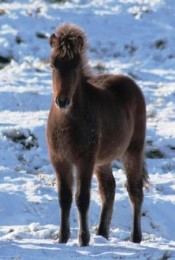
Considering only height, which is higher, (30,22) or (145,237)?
(30,22)

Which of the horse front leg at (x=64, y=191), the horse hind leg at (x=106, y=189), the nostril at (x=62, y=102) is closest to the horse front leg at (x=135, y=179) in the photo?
the horse hind leg at (x=106, y=189)

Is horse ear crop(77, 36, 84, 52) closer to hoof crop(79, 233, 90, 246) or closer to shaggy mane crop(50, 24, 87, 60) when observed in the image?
shaggy mane crop(50, 24, 87, 60)

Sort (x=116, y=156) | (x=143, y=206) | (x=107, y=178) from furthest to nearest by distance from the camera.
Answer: (x=143, y=206), (x=107, y=178), (x=116, y=156)

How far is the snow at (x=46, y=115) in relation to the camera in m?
7.91

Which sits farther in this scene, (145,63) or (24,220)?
(145,63)

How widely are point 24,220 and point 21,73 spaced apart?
938 cm

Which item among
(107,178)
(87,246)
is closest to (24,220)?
(107,178)

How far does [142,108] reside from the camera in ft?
30.6

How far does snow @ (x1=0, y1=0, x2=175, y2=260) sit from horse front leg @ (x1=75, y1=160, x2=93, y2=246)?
0.14 meters

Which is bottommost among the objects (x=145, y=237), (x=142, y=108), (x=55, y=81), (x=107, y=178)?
(x=145, y=237)

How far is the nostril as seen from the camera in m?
7.03

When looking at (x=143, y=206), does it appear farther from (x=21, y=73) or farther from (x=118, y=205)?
(x=21, y=73)

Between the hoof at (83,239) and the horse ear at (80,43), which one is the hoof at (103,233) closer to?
the hoof at (83,239)

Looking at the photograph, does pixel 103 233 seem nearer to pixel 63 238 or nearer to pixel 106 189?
pixel 106 189
